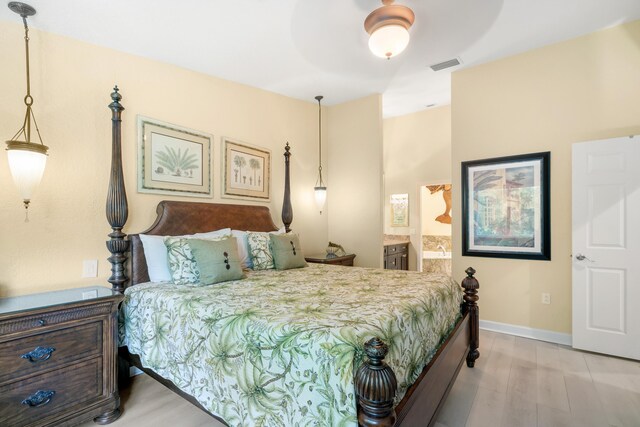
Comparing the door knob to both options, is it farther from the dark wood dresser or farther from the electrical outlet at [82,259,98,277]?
the electrical outlet at [82,259,98,277]

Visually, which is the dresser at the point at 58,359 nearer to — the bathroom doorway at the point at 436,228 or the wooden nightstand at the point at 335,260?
the wooden nightstand at the point at 335,260

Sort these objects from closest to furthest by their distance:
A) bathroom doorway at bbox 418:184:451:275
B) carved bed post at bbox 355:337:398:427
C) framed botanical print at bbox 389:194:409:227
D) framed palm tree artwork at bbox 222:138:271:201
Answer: carved bed post at bbox 355:337:398:427
framed palm tree artwork at bbox 222:138:271:201
framed botanical print at bbox 389:194:409:227
bathroom doorway at bbox 418:184:451:275

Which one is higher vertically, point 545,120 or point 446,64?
point 446,64

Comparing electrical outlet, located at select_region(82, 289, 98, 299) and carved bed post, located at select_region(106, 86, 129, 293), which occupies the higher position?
carved bed post, located at select_region(106, 86, 129, 293)

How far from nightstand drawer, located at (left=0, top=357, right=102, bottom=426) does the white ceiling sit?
2.50 meters

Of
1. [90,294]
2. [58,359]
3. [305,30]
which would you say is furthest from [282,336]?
[305,30]

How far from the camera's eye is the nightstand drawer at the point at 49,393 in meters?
1.66

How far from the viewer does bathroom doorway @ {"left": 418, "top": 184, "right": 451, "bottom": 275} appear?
6.13m

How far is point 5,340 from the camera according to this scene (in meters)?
1.66

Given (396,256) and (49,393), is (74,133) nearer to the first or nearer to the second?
(49,393)

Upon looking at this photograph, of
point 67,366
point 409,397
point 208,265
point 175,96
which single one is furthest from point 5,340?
point 175,96

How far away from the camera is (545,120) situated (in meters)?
3.26

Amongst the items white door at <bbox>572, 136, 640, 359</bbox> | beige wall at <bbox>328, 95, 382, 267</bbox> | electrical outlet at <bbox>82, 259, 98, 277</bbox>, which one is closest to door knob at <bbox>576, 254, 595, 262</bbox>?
white door at <bbox>572, 136, 640, 359</bbox>

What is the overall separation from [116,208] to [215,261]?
36.5 inches
